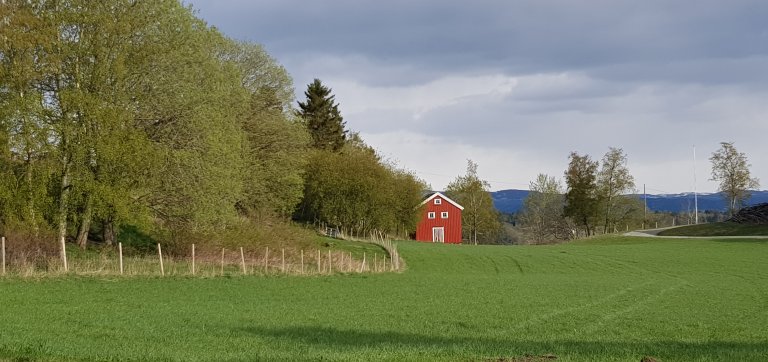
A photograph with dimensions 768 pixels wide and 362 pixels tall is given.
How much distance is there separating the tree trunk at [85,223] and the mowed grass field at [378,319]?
6891 millimetres

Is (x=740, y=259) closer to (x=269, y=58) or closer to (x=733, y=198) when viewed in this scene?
(x=269, y=58)

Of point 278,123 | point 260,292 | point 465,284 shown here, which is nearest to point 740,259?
point 465,284

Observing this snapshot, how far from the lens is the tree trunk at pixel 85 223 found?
112 feet

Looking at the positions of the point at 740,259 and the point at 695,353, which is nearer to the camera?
the point at 695,353

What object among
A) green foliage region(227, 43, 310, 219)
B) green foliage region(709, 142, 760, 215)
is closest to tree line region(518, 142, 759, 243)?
green foliage region(709, 142, 760, 215)

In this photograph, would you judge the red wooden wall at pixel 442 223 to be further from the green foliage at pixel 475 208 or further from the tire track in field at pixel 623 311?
the tire track in field at pixel 623 311

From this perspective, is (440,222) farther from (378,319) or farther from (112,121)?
(378,319)

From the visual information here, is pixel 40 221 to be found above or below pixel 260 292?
above

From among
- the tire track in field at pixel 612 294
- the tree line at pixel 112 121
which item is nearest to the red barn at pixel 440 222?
the tire track in field at pixel 612 294

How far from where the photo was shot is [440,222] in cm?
9738

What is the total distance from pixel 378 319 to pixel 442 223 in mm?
78317

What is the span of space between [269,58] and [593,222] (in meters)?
64.3

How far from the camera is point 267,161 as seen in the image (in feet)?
185

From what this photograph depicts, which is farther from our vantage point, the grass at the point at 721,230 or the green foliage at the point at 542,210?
the green foliage at the point at 542,210
